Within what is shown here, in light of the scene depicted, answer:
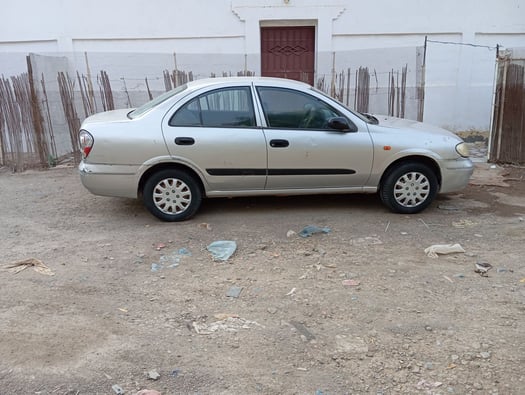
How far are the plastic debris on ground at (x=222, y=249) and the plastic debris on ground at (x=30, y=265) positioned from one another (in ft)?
4.83

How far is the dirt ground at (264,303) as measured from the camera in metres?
3.03

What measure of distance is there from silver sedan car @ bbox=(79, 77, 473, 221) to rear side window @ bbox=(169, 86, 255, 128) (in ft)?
0.04

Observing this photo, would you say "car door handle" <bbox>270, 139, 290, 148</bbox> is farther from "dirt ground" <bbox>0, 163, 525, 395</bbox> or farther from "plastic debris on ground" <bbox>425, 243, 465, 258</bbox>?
"plastic debris on ground" <bbox>425, 243, 465, 258</bbox>

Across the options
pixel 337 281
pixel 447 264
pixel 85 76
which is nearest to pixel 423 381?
pixel 337 281

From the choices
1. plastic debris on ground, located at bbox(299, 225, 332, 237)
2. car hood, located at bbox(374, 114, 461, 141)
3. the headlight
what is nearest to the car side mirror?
car hood, located at bbox(374, 114, 461, 141)

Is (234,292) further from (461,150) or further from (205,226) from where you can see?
(461,150)

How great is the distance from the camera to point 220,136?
18.0 ft

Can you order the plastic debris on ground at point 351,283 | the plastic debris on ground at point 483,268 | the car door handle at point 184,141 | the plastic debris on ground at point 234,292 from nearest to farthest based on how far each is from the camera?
the plastic debris on ground at point 234,292, the plastic debris on ground at point 351,283, the plastic debris on ground at point 483,268, the car door handle at point 184,141

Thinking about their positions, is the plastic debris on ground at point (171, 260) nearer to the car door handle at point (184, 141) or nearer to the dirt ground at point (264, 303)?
the dirt ground at point (264, 303)

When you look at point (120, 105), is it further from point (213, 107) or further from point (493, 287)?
point (493, 287)

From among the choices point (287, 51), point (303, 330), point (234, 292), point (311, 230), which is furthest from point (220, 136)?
point (287, 51)

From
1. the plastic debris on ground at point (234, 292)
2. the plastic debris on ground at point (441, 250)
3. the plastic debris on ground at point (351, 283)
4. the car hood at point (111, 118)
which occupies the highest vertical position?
the car hood at point (111, 118)

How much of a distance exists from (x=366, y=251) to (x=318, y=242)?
51cm

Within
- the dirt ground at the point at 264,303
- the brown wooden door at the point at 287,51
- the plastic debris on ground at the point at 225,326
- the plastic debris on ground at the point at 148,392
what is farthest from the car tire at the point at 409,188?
the brown wooden door at the point at 287,51
